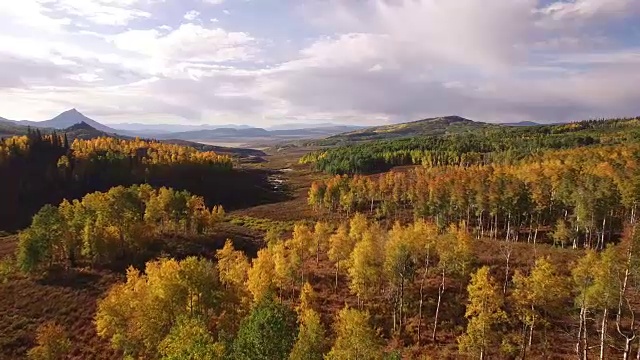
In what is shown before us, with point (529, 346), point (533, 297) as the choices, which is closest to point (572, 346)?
point (529, 346)

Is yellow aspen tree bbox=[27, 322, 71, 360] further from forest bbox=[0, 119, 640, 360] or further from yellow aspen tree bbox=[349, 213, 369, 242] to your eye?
yellow aspen tree bbox=[349, 213, 369, 242]

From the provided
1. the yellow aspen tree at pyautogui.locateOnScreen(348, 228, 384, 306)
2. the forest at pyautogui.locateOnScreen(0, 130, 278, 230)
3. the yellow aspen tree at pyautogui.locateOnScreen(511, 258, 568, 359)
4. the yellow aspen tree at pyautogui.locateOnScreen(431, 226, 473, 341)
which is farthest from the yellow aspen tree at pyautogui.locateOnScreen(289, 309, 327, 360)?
the forest at pyautogui.locateOnScreen(0, 130, 278, 230)

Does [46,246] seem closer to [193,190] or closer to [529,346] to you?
[529,346]

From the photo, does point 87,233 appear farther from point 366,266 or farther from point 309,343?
point 309,343

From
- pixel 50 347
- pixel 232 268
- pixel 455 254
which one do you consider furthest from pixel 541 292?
pixel 50 347

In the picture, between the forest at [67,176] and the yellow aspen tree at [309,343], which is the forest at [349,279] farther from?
the forest at [67,176]

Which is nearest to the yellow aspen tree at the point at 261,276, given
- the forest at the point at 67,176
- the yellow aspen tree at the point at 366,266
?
the yellow aspen tree at the point at 366,266
